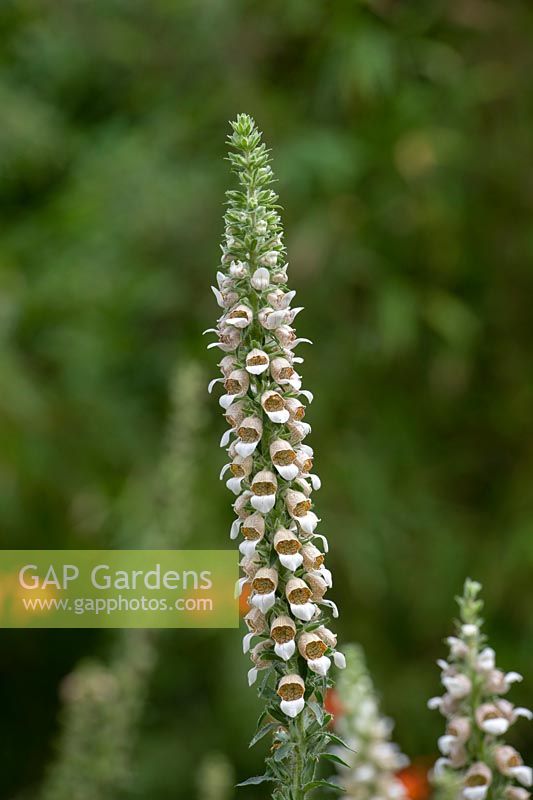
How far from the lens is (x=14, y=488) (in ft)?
11.6

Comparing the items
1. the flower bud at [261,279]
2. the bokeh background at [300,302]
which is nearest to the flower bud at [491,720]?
the flower bud at [261,279]

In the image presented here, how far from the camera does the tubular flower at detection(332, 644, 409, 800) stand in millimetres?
1301

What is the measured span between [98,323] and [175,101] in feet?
3.91

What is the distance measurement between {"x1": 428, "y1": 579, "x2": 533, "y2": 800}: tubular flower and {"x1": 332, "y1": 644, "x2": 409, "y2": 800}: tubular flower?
0.15 metres

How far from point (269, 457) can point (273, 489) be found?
4 cm

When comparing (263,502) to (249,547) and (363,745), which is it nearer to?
(249,547)

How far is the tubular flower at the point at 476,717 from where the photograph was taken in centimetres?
113

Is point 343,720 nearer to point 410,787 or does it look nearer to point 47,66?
point 410,787

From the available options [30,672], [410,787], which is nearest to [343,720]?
[410,787]

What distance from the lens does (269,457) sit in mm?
1022

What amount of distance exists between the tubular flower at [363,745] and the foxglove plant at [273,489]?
0.29 metres

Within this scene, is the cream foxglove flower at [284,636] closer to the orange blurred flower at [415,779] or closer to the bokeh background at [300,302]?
the orange blurred flower at [415,779]

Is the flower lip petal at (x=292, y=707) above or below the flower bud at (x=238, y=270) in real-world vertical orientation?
below

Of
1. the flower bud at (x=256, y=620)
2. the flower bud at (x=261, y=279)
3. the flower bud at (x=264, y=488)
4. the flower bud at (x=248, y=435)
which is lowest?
the flower bud at (x=256, y=620)
